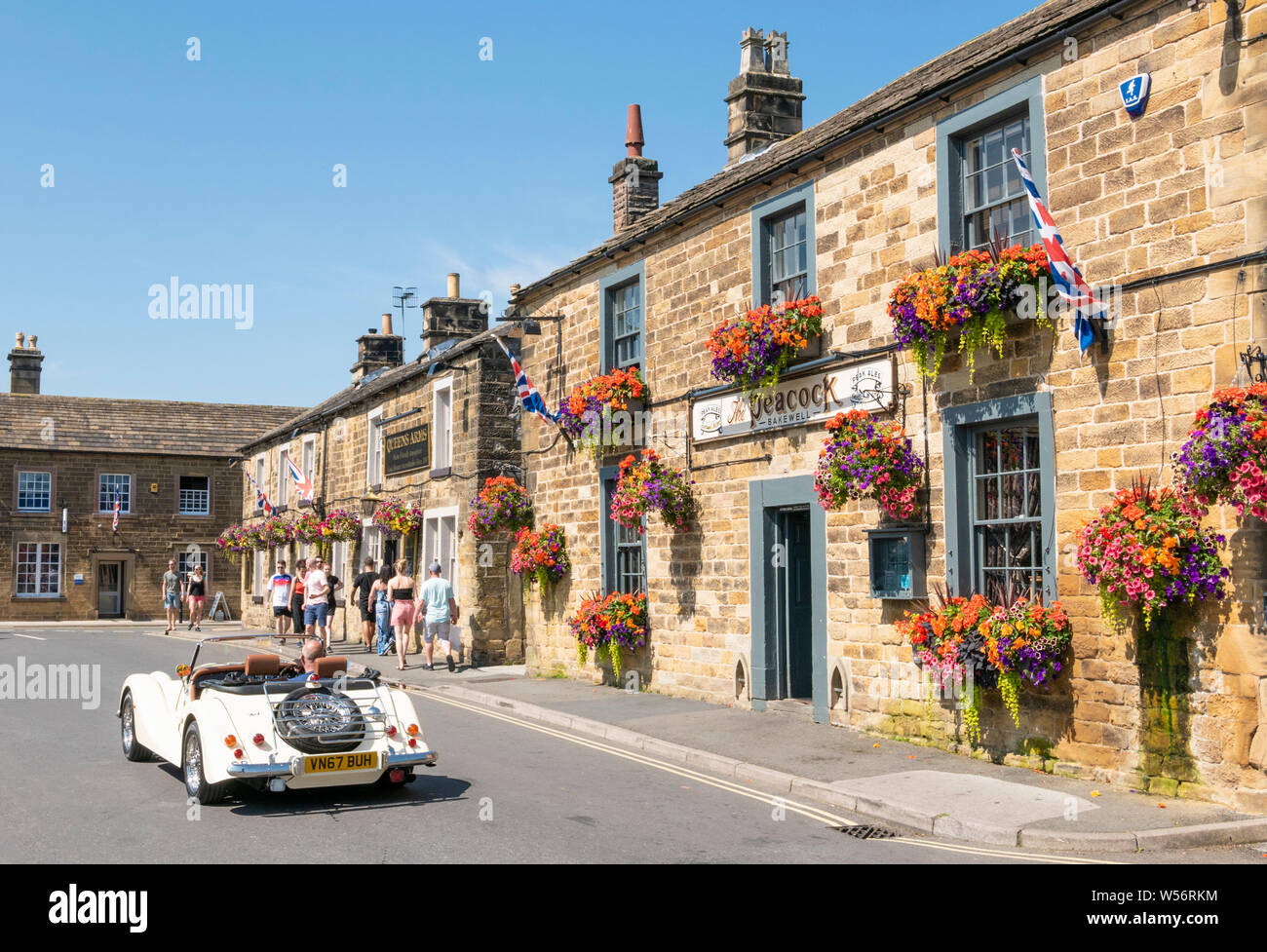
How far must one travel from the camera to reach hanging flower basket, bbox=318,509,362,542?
26.3 metres

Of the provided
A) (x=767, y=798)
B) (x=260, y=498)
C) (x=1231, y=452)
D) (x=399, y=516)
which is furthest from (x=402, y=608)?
(x=260, y=498)

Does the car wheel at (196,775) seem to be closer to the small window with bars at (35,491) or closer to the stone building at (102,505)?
the stone building at (102,505)

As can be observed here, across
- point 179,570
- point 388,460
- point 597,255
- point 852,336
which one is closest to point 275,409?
point 179,570

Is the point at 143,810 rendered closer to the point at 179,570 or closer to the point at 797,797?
the point at 797,797

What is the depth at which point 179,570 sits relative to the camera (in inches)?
1655

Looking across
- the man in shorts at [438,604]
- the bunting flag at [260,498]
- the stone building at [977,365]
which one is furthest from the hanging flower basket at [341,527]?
the stone building at [977,365]

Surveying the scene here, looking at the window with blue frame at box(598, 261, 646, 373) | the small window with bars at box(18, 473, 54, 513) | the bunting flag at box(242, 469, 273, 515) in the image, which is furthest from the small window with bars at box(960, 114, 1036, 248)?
the small window with bars at box(18, 473, 54, 513)

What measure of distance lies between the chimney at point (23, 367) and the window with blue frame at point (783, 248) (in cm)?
4014

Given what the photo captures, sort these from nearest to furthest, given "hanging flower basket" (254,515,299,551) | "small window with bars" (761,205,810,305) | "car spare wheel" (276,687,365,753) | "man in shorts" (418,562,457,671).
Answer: "car spare wheel" (276,687,365,753) → "small window with bars" (761,205,810,305) → "man in shorts" (418,562,457,671) → "hanging flower basket" (254,515,299,551)

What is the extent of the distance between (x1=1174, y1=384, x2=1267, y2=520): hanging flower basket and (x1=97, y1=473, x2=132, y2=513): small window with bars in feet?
132

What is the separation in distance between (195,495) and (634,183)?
98.2 ft

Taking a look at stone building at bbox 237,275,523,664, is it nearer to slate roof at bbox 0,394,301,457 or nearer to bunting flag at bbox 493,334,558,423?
bunting flag at bbox 493,334,558,423
